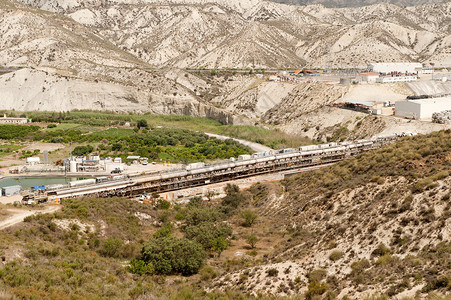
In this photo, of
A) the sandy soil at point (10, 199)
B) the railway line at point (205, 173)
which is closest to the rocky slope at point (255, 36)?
the railway line at point (205, 173)

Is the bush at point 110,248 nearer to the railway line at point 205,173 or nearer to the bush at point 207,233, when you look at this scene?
the bush at point 207,233

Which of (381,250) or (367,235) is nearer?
(381,250)

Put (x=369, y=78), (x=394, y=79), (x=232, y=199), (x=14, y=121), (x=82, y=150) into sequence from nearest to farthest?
(x=232, y=199) < (x=82, y=150) < (x=14, y=121) < (x=394, y=79) < (x=369, y=78)

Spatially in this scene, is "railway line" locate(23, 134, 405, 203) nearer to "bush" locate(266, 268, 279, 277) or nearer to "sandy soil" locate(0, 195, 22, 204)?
"sandy soil" locate(0, 195, 22, 204)

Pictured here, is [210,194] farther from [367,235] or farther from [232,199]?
[367,235]

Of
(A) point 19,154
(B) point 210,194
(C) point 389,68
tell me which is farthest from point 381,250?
(C) point 389,68

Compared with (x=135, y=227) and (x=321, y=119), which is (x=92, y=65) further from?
(x=135, y=227)

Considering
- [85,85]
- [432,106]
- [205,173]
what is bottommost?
[205,173]

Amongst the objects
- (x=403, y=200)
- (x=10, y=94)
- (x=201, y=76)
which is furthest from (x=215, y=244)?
(x=201, y=76)
